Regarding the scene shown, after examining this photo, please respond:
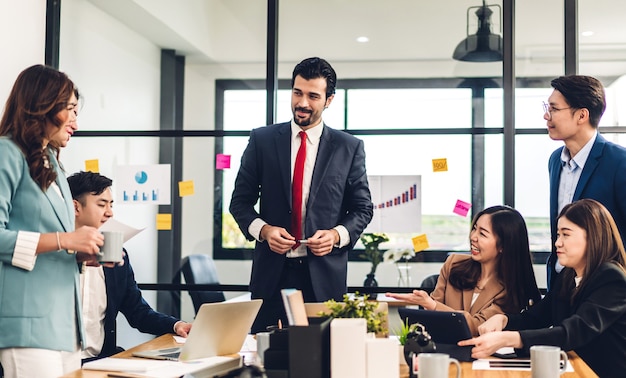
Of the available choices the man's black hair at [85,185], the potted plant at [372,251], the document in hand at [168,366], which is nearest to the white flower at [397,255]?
the potted plant at [372,251]

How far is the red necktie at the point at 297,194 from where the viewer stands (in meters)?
3.16

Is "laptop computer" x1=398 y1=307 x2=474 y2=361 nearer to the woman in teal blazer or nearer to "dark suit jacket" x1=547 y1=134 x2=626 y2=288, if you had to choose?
the woman in teal blazer

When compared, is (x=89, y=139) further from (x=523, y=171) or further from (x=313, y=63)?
(x=523, y=171)

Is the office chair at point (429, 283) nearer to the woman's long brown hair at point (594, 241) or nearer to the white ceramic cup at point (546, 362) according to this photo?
the woman's long brown hair at point (594, 241)

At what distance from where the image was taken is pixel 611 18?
3.98m

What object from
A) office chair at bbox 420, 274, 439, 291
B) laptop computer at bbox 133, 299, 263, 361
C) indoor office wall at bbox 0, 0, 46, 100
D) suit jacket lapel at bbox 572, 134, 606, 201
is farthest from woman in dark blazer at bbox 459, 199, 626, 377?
indoor office wall at bbox 0, 0, 46, 100

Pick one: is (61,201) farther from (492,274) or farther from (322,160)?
(492,274)

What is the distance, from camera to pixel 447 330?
2242 millimetres

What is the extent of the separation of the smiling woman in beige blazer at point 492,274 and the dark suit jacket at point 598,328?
27cm

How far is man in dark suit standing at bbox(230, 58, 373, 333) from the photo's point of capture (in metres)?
3.07

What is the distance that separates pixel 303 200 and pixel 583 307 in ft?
3.99

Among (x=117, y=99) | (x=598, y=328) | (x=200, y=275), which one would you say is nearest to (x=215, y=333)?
(x=598, y=328)

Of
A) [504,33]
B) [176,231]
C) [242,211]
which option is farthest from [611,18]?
[176,231]

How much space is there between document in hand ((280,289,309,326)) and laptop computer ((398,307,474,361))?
0.50 m
